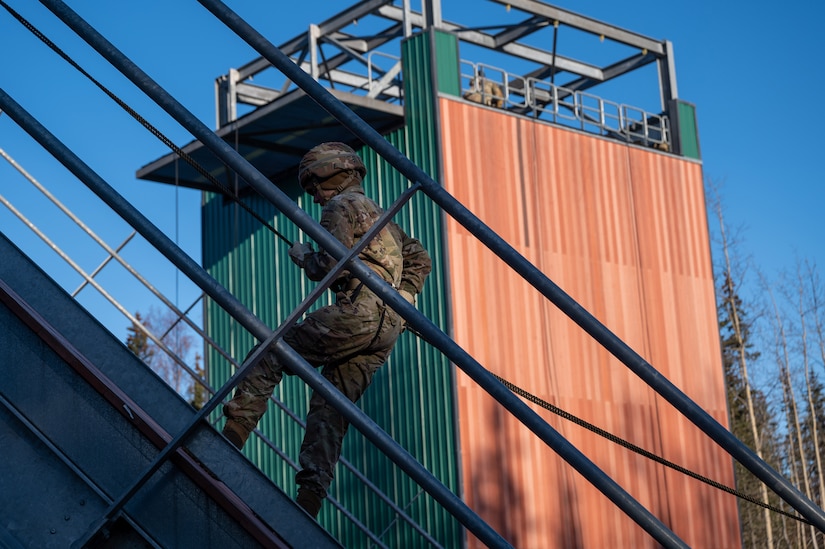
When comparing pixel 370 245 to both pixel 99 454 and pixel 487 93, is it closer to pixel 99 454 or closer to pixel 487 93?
pixel 99 454

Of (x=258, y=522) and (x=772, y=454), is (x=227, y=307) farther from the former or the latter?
(x=772, y=454)

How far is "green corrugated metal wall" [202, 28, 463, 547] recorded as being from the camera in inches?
656

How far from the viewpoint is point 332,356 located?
482cm

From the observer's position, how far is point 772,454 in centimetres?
4534

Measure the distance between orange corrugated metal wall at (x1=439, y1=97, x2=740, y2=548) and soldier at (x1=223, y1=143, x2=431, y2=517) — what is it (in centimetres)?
1141

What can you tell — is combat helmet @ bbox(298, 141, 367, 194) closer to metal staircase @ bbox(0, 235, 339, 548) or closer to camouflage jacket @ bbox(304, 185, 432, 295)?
camouflage jacket @ bbox(304, 185, 432, 295)

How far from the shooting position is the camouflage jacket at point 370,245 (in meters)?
4.70

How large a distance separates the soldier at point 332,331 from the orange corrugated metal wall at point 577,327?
37.4ft

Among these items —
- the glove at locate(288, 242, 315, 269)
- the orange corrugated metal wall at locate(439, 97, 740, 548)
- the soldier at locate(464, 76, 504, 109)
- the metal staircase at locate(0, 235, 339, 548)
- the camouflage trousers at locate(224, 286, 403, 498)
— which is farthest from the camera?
the soldier at locate(464, 76, 504, 109)

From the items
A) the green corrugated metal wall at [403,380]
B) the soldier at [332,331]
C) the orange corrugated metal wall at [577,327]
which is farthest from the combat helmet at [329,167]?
the orange corrugated metal wall at [577,327]

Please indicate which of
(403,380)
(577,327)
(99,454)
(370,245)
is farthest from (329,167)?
(577,327)

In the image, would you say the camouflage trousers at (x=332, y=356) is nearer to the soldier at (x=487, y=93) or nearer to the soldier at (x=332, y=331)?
the soldier at (x=332, y=331)

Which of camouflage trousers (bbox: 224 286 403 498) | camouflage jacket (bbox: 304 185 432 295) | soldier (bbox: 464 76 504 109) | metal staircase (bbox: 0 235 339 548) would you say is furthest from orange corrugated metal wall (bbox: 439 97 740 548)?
metal staircase (bbox: 0 235 339 548)

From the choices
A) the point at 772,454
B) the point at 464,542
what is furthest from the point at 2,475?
the point at 772,454
